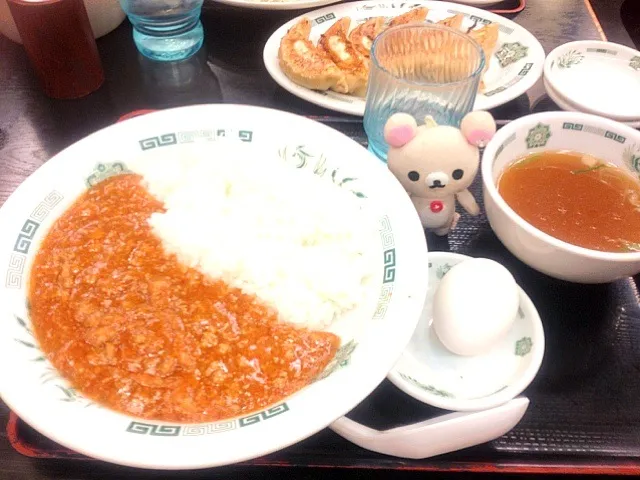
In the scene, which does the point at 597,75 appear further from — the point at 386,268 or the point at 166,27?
the point at 166,27

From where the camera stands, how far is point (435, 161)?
1544mm

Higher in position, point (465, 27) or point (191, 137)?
point (191, 137)

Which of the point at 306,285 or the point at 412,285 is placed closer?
the point at 412,285

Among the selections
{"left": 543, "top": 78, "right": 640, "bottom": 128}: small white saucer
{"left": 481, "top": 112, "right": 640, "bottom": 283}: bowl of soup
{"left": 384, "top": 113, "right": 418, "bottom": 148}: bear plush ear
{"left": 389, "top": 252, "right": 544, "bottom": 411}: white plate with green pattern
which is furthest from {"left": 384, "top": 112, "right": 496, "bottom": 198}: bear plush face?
{"left": 543, "top": 78, "right": 640, "bottom": 128}: small white saucer

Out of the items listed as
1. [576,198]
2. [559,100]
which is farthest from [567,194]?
[559,100]

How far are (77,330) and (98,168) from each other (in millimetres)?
593

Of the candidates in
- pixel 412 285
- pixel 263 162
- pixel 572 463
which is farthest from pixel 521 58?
pixel 572 463

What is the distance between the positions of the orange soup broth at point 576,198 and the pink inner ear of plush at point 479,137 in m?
0.24

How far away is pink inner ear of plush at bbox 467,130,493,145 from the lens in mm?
1513

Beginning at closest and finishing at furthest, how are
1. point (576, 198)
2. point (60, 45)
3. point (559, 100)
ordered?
point (576, 198)
point (60, 45)
point (559, 100)

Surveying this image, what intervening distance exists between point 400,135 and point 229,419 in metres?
0.92

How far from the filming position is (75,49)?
7.24 ft

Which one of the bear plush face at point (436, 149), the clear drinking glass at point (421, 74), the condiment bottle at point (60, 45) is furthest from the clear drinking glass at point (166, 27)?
the bear plush face at point (436, 149)

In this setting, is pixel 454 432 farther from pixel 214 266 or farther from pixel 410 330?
pixel 214 266
